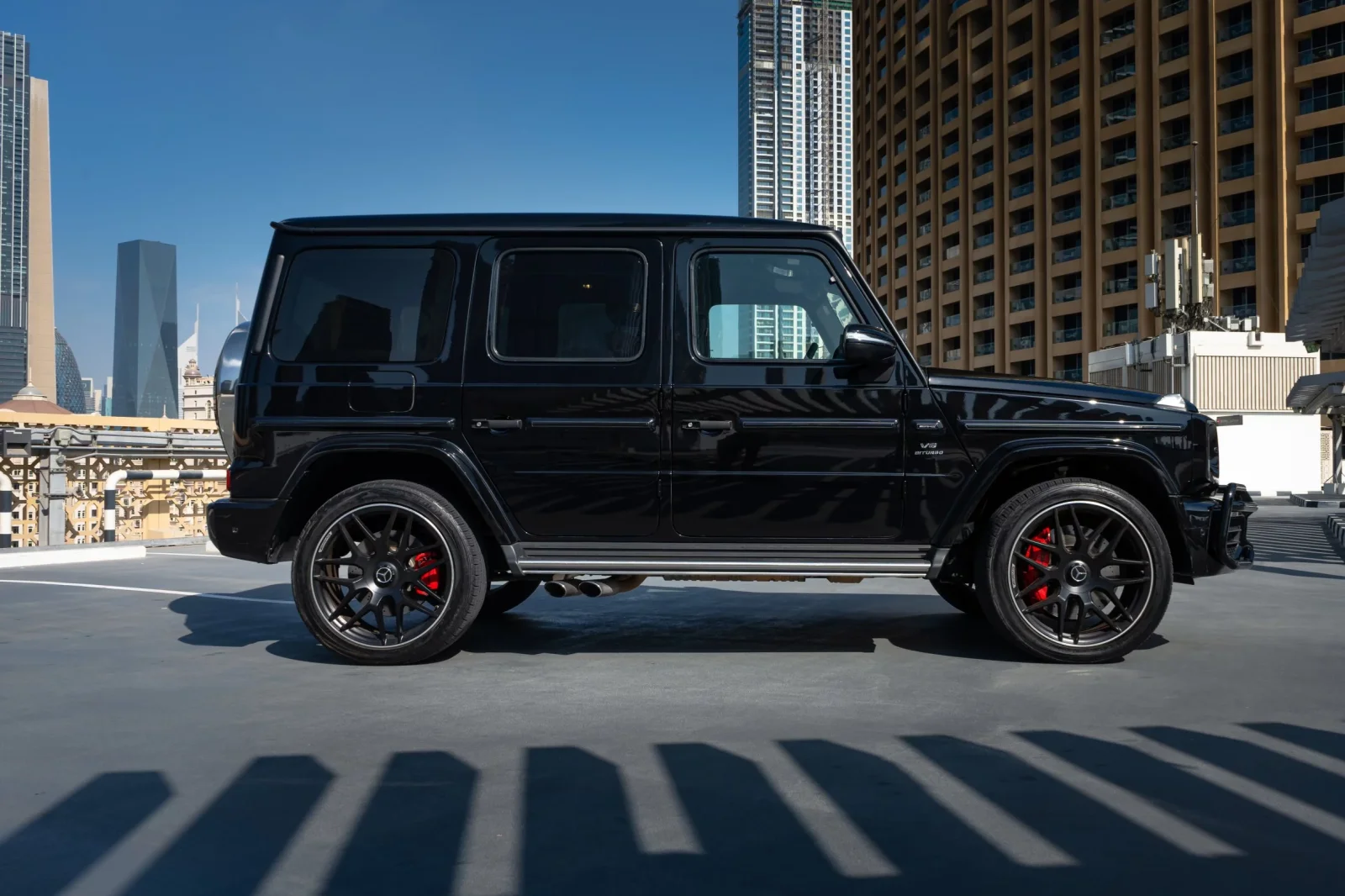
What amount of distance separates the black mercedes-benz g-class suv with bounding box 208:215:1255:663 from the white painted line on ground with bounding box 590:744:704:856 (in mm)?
1603

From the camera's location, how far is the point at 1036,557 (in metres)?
5.11

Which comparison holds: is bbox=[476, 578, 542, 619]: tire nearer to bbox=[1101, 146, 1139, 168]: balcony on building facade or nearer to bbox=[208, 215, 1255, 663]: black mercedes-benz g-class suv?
bbox=[208, 215, 1255, 663]: black mercedes-benz g-class suv

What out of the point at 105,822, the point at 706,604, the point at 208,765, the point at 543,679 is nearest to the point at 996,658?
the point at 543,679

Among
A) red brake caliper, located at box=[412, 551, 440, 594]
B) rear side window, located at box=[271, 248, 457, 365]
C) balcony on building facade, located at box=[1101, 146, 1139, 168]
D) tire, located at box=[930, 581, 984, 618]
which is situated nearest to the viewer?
red brake caliper, located at box=[412, 551, 440, 594]

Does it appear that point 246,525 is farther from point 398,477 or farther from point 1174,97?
point 1174,97

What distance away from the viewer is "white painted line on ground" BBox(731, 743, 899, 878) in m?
2.56

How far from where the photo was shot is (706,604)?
24.4 ft

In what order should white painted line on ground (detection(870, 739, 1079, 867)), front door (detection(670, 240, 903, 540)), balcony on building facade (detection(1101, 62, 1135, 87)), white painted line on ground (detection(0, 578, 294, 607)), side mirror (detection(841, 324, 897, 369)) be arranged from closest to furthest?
white painted line on ground (detection(870, 739, 1079, 867)) → side mirror (detection(841, 324, 897, 369)) → front door (detection(670, 240, 903, 540)) → white painted line on ground (detection(0, 578, 294, 607)) → balcony on building facade (detection(1101, 62, 1135, 87))

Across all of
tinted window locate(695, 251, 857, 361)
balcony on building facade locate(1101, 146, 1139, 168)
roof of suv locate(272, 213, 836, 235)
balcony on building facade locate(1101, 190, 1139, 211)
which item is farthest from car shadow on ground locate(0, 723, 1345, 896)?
balcony on building facade locate(1101, 146, 1139, 168)

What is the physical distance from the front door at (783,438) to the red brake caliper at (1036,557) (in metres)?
0.62

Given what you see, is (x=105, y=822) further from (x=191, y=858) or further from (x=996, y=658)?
(x=996, y=658)

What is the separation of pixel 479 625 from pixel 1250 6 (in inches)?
2421

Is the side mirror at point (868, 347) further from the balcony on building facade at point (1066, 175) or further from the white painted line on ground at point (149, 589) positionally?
the balcony on building facade at point (1066, 175)

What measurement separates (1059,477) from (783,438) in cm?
133
